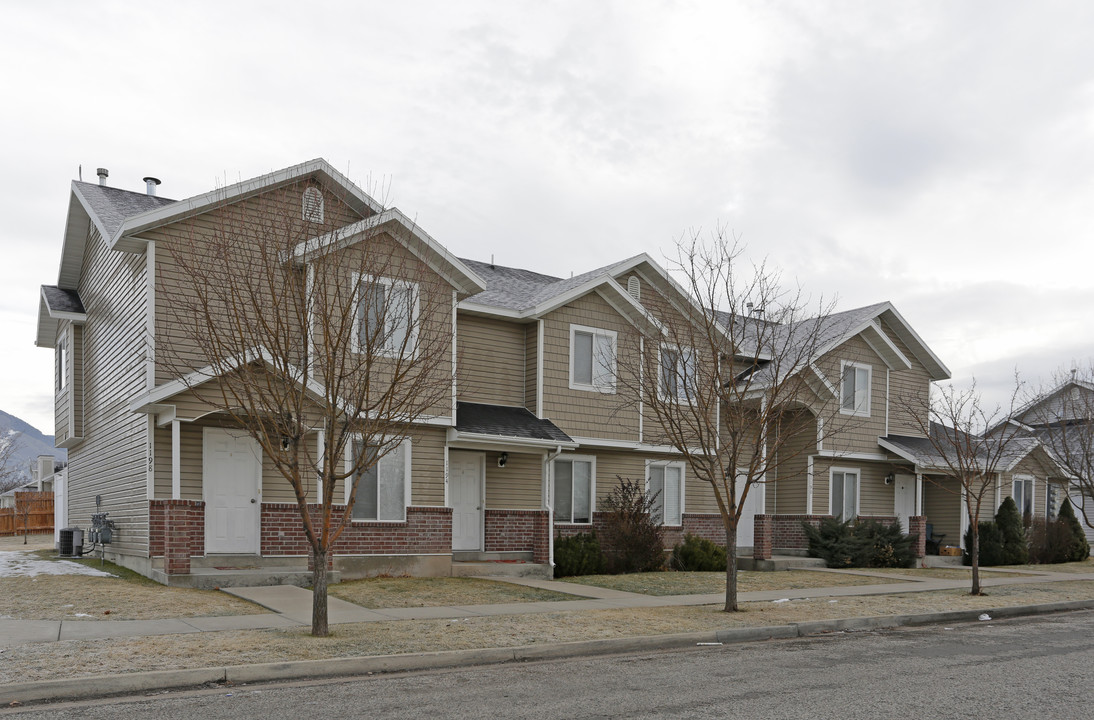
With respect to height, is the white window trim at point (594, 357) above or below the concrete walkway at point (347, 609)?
above

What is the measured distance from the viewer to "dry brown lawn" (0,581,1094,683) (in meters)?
9.28

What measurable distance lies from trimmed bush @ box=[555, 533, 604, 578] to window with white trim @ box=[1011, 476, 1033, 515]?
1765cm

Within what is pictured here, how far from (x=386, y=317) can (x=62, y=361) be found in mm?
12917

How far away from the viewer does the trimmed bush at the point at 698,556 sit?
2233cm

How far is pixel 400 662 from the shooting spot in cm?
1001

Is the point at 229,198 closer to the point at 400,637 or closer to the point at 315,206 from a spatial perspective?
the point at 315,206

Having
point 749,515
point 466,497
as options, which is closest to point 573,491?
point 466,497

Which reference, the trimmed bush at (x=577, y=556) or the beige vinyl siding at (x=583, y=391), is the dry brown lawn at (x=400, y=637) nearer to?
the trimmed bush at (x=577, y=556)

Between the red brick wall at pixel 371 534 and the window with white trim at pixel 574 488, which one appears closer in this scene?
the red brick wall at pixel 371 534

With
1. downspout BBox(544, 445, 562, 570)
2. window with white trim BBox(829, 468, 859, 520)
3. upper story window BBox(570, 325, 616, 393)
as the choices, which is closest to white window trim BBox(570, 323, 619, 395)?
upper story window BBox(570, 325, 616, 393)

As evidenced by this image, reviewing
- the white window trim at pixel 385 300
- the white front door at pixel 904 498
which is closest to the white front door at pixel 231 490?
the white window trim at pixel 385 300

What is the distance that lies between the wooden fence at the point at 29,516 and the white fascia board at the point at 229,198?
25728mm

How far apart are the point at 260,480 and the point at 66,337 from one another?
928 cm

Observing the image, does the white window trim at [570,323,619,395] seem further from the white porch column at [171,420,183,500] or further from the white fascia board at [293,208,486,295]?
the white porch column at [171,420,183,500]
